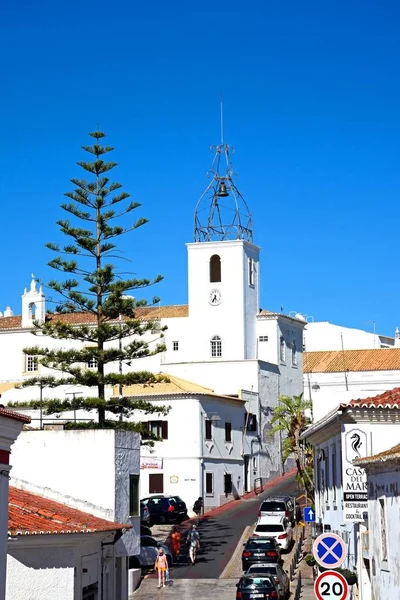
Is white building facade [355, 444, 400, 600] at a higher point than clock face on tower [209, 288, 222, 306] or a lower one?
lower

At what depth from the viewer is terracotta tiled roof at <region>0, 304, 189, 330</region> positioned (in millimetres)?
73938

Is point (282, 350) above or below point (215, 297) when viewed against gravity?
below

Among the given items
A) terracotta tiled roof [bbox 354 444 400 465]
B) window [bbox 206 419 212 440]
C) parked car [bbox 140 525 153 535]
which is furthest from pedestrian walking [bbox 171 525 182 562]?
terracotta tiled roof [bbox 354 444 400 465]

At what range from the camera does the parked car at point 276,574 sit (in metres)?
30.9

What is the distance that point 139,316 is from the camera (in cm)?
7694

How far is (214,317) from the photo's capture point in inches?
2854

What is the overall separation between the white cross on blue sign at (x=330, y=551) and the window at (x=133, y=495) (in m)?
13.8

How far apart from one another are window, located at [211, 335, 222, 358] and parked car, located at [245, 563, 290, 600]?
3925 cm

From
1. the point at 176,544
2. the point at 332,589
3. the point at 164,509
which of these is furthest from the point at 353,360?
the point at 332,589

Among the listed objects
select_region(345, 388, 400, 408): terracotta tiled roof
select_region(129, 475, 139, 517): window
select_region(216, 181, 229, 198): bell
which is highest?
select_region(216, 181, 229, 198): bell

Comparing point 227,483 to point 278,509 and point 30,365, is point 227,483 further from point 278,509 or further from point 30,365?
point 30,365

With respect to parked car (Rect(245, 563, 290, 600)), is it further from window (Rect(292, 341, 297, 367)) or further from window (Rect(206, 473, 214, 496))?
window (Rect(292, 341, 297, 367))

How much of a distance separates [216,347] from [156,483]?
49.4ft

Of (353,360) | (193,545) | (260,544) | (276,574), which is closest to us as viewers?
(276,574)
